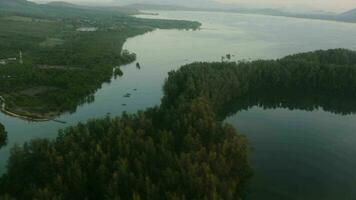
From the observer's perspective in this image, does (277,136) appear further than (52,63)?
No

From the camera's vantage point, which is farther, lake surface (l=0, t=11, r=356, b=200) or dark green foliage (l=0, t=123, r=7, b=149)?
dark green foliage (l=0, t=123, r=7, b=149)

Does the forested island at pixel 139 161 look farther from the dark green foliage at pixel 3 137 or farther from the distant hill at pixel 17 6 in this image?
the distant hill at pixel 17 6

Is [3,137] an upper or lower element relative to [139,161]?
lower

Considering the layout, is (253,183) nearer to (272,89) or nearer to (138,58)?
(272,89)

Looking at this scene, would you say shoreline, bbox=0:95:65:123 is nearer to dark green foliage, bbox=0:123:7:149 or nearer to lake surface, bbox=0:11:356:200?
lake surface, bbox=0:11:356:200

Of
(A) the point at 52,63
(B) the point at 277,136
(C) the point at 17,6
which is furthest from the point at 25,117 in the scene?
(C) the point at 17,6

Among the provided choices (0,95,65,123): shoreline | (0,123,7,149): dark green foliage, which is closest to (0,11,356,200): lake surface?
(0,123,7,149): dark green foliage

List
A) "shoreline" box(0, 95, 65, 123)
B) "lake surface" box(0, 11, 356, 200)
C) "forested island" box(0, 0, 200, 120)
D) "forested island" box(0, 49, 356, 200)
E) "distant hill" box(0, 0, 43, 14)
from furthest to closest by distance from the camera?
"distant hill" box(0, 0, 43, 14) < "forested island" box(0, 0, 200, 120) < "shoreline" box(0, 95, 65, 123) < "lake surface" box(0, 11, 356, 200) < "forested island" box(0, 49, 356, 200)

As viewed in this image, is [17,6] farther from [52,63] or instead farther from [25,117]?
[25,117]
